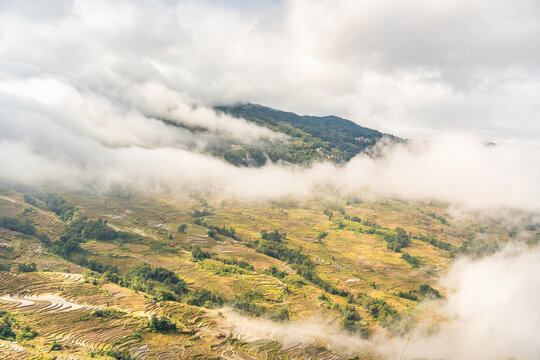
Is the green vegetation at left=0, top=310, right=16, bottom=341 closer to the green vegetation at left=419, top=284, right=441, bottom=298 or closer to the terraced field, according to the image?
the terraced field

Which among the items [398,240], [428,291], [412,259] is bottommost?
[428,291]

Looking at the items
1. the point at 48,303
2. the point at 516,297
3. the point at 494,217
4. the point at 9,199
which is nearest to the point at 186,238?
the point at 48,303

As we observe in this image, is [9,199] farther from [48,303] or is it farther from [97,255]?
[48,303]

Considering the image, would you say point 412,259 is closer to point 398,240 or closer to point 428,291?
point 398,240

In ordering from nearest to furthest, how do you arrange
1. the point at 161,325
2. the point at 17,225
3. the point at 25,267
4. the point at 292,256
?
the point at 161,325 → the point at 25,267 → the point at 17,225 → the point at 292,256

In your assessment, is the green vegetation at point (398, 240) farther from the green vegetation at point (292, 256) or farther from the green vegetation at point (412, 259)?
the green vegetation at point (292, 256)

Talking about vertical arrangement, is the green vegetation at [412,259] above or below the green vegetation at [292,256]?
above

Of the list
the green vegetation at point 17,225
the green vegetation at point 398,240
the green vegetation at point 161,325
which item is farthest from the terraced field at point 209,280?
the green vegetation at point 17,225

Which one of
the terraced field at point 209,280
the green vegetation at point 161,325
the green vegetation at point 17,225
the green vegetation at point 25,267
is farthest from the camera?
the green vegetation at point 17,225

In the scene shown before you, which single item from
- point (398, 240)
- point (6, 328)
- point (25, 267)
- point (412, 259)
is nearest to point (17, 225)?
point (25, 267)
